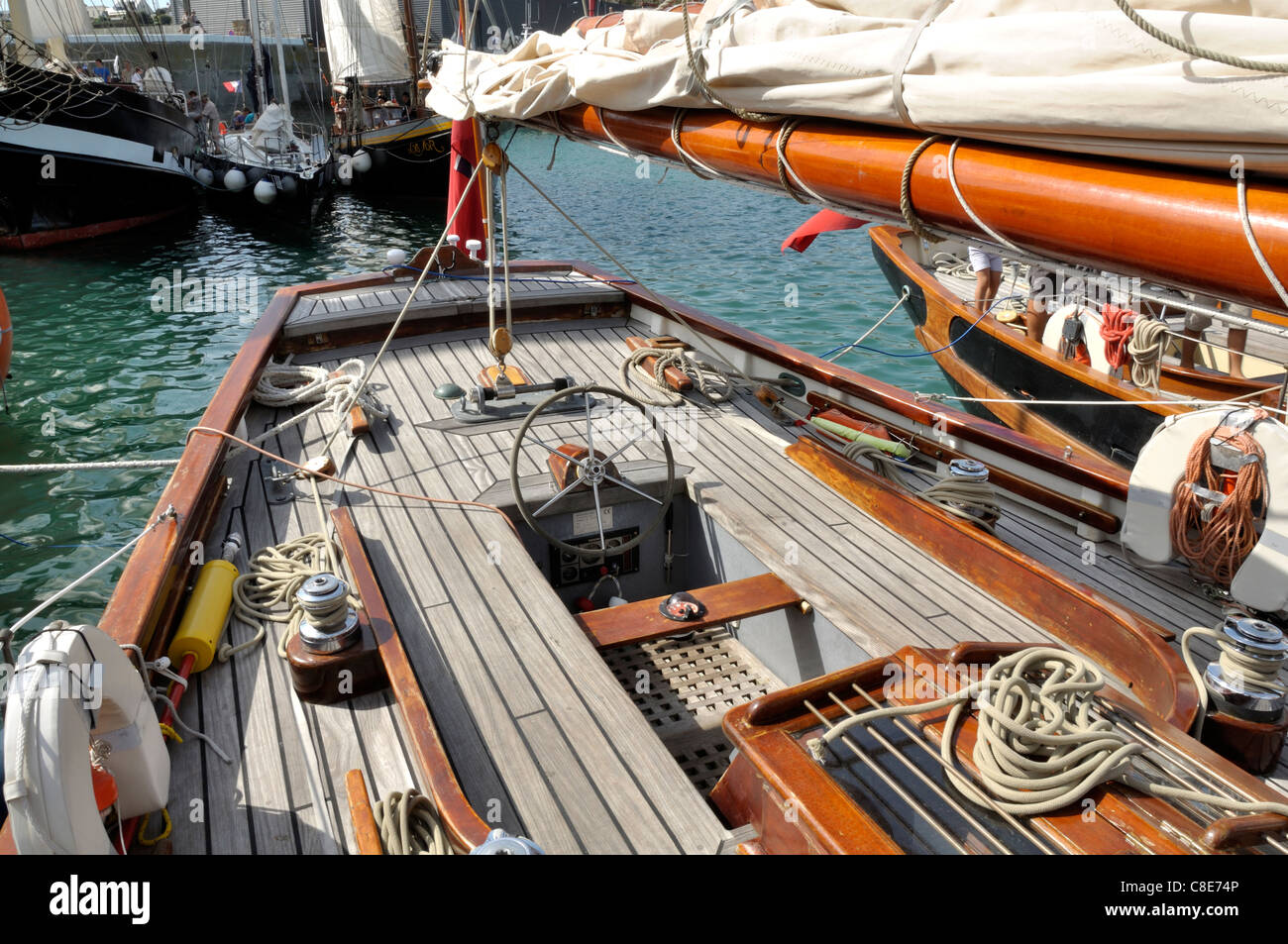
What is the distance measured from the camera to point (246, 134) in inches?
840

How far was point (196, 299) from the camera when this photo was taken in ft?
45.1

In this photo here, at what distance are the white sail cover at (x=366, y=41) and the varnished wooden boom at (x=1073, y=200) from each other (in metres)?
24.1

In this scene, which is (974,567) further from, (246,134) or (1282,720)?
(246,134)

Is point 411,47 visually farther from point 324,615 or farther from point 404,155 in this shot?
point 324,615

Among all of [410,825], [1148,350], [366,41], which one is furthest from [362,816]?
[366,41]

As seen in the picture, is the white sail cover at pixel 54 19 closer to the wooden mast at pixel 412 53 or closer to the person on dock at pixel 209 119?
the person on dock at pixel 209 119

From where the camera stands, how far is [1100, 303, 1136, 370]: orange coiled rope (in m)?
6.30

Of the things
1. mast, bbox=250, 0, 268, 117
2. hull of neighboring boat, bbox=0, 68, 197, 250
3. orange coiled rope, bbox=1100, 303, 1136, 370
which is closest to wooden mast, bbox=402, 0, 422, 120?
mast, bbox=250, 0, 268, 117

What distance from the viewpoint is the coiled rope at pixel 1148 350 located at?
5.97 m

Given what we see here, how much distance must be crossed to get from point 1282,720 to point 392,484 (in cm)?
324

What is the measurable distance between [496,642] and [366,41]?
24.2 meters
